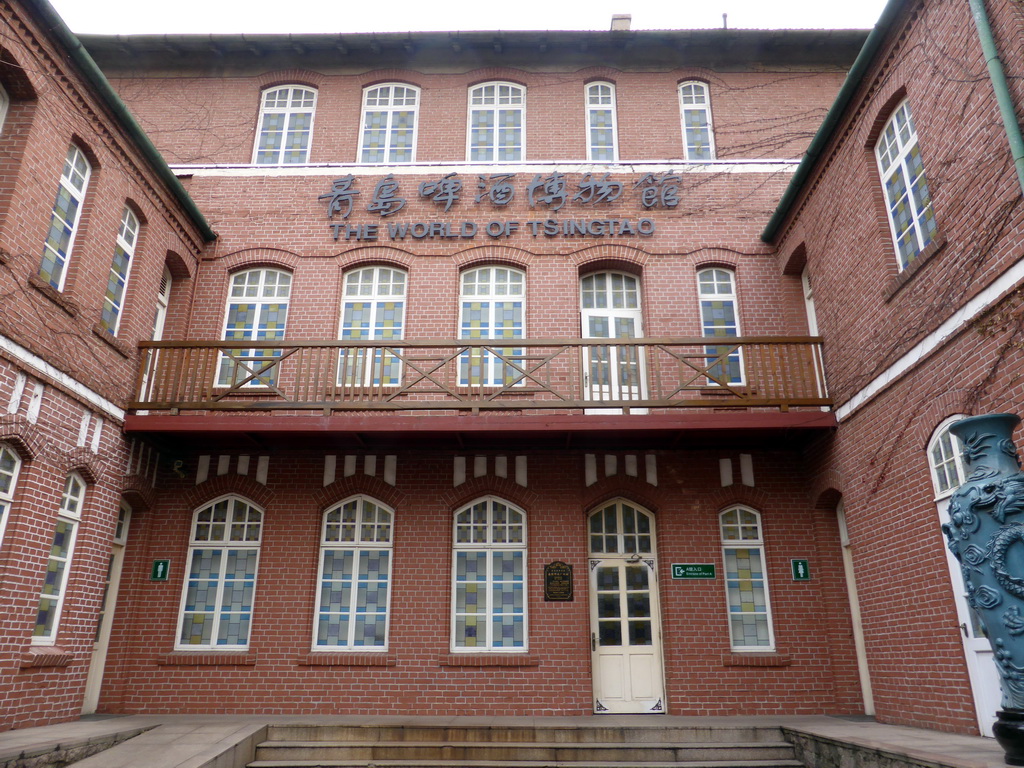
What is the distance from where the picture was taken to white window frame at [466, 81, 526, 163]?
13344mm

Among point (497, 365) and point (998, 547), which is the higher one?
Answer: point (497, 365)

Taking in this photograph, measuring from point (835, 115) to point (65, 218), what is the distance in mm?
9496

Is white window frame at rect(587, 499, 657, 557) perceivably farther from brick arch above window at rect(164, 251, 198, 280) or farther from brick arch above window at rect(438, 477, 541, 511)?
brick arch above window at rect(164, 251, 198, 280)

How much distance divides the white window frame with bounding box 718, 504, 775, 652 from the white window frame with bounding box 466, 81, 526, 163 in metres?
6.89

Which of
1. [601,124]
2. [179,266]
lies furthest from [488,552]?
[601,124]

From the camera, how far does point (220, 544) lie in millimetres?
10750

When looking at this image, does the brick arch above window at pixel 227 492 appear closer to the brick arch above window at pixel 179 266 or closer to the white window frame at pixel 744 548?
the brick arch above window at pixel 179 266

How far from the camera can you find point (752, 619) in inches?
408

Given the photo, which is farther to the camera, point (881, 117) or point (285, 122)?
point (285, 122)

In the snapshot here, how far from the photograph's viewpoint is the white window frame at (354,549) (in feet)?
33.9

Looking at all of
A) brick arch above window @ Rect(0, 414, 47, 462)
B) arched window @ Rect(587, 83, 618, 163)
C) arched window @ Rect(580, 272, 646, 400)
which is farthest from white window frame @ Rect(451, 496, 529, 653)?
arched window @ Rect(587, 83, 618, 163)

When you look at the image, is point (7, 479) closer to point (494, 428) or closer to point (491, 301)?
point (494, 428)

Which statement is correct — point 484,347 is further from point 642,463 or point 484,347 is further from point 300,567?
point 300,567

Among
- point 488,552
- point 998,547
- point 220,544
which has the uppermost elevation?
point 220,544
